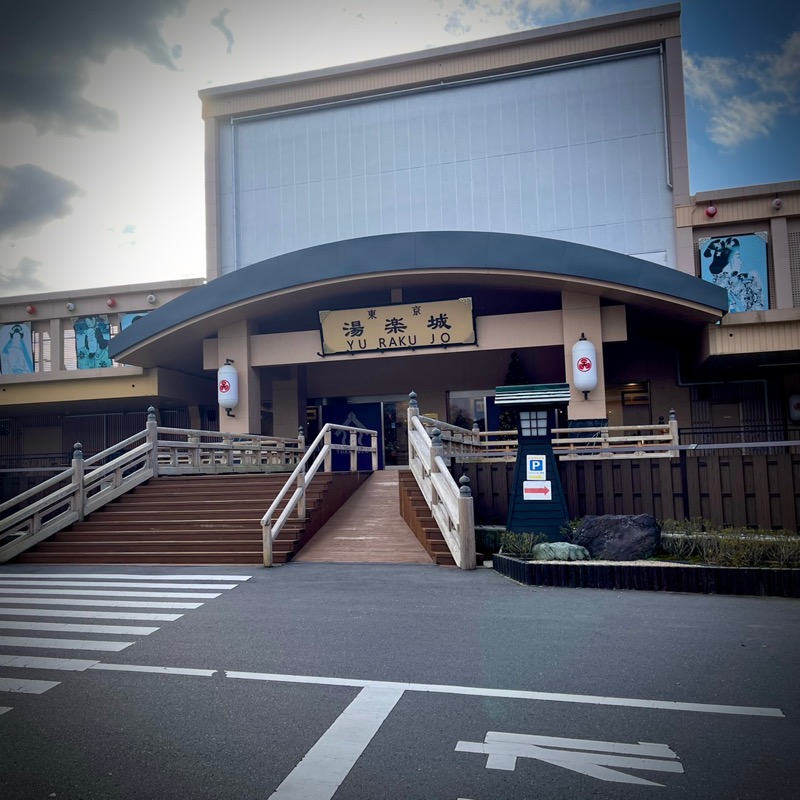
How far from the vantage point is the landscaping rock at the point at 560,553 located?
31.7ft

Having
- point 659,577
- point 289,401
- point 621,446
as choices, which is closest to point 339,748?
point 659,577

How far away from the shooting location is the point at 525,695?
495 cm

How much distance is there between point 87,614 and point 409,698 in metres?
4.96

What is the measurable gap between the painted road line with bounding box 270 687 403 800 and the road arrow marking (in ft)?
2.24

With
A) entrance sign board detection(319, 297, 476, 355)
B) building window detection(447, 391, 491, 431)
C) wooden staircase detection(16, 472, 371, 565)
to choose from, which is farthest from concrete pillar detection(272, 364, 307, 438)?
wooden staircase detection(16, 472, 371, 565)

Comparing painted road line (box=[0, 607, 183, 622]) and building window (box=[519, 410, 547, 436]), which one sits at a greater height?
building window (box=[519, 410, 547, 436])

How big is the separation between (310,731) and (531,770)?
1500mm

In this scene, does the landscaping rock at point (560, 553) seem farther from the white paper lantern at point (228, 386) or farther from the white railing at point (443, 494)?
the white paper lantern at point (228, 386)

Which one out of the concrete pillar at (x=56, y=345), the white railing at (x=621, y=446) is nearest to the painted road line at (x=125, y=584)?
the white railing at (x=621, y=446)

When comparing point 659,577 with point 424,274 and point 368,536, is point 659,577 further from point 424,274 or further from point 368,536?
point 424,274

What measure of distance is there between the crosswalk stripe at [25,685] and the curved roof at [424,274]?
15.2 metres

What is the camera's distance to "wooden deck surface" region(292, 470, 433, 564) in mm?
11398

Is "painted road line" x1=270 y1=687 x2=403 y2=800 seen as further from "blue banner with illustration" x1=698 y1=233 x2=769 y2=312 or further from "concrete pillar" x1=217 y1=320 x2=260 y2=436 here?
"blue banner with illustration" x1=698 y1=233 x2=769 y2=312

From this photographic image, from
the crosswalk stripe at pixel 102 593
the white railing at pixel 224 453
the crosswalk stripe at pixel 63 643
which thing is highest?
the white railing at pixel 224 453
